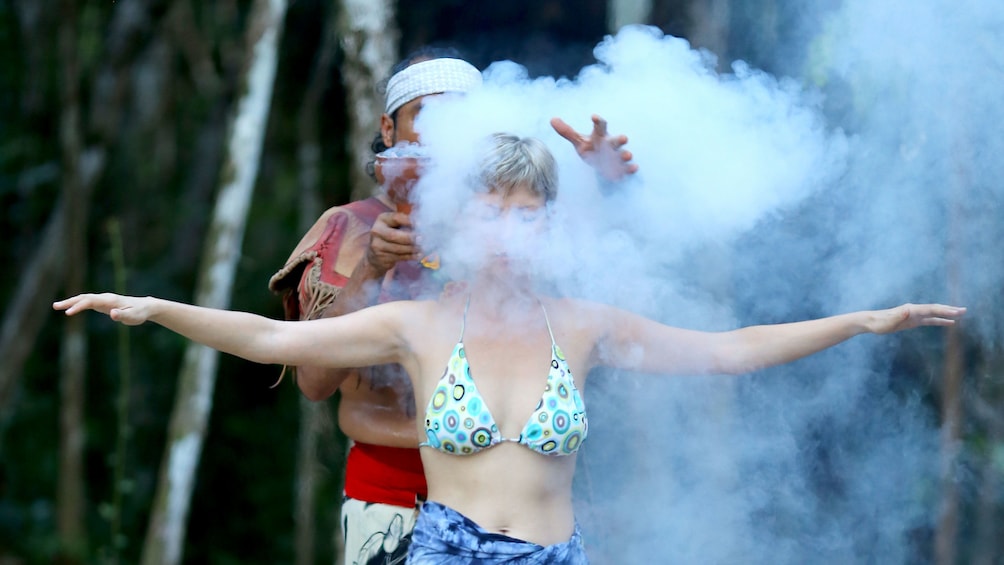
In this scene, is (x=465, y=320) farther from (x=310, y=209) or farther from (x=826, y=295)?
(x=310, y=209)

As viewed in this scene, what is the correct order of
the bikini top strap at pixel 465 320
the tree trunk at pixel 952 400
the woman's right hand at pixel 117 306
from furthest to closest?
the tree trunk at pixel 952 400, the bikini top strap at pixel 465 320, the woman's right hand at pixel 117 306

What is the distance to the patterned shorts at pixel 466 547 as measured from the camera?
2090 millimetres

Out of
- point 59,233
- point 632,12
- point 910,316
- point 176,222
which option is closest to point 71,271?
point 59,233

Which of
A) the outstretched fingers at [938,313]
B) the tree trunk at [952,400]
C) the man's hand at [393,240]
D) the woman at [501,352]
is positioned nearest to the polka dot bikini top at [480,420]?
the woman at [501,352]

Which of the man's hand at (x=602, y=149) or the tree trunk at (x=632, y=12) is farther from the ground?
the tree trunk at (x=632, y=12)

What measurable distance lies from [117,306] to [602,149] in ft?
3.16

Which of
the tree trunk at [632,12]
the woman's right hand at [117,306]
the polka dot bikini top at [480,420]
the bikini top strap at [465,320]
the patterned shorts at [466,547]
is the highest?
the tree trunk at [632,12]

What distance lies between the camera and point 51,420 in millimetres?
7332

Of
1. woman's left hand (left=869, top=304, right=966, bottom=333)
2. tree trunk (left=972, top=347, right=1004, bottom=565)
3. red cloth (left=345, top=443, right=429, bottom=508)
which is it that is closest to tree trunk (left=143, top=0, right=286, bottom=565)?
red cloth (left=345, top=443, right=429, bottom=508)

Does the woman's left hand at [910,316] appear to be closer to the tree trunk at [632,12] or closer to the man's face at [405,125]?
the man's face at [405,125]

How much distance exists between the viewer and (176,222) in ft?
24.4

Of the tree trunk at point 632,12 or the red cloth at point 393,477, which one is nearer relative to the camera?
the red cloth at point 393,477

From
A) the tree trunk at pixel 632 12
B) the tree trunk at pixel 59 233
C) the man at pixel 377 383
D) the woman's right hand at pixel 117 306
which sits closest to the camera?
the woman's right hand at pixel 117 306

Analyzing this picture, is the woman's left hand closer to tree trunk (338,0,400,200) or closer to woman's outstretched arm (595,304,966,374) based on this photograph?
woman's outstretched arm (595,304,966,374)
